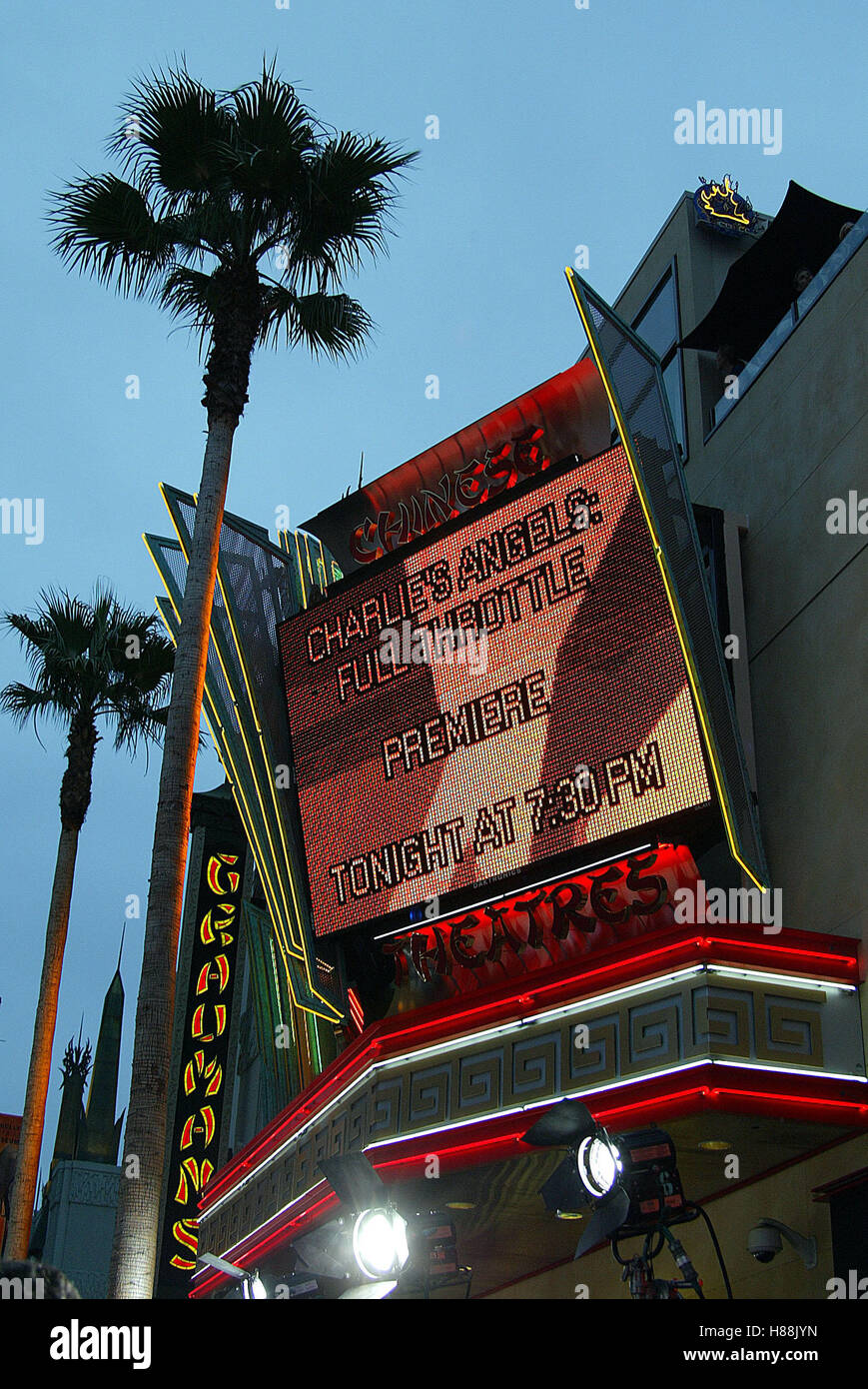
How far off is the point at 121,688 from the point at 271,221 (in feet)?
38.7

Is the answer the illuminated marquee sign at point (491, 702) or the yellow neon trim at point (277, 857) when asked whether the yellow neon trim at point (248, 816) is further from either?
the illuminated marquee sign at point (491, 702)

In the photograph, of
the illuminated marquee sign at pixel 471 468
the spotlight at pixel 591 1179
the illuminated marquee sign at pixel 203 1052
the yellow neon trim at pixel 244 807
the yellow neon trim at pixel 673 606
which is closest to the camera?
the spotlight at pixel 591 1179

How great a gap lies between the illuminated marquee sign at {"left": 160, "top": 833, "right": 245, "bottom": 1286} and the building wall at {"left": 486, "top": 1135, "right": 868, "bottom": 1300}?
13.0 m

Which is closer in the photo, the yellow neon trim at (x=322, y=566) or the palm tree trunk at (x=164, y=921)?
the palm tree trunk at (x=164, y=921)

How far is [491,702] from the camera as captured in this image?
15.2 metres

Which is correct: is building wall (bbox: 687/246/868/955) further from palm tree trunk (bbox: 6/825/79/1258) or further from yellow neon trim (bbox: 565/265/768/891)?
palm tree trunk (bbox: 6/825/79/1258)

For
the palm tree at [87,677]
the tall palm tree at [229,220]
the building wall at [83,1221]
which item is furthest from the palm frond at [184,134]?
the building wall at [83,1221]

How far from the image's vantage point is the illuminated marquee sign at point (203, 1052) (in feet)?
81.5

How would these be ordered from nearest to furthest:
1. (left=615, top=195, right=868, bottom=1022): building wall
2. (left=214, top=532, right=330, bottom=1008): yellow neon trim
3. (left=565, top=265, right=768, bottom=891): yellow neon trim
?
(left=565, top=265, right=768, bottom=891): yellow neon trim < (left=615, top=195, right=868, bottom=1022): building wall < (left=214, top=532, right=330, bottom=1008): yellow neon trim

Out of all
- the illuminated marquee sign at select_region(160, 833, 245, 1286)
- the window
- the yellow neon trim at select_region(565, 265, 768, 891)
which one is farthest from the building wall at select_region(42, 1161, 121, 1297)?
the yellow neon trim at select_region(565, 265, 768, 891)

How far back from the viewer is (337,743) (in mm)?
16797

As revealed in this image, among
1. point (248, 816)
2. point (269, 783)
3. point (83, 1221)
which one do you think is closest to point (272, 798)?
point (269, 783)

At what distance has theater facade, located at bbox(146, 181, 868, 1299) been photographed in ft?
37.7

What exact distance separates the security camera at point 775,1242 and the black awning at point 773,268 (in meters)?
10.7
